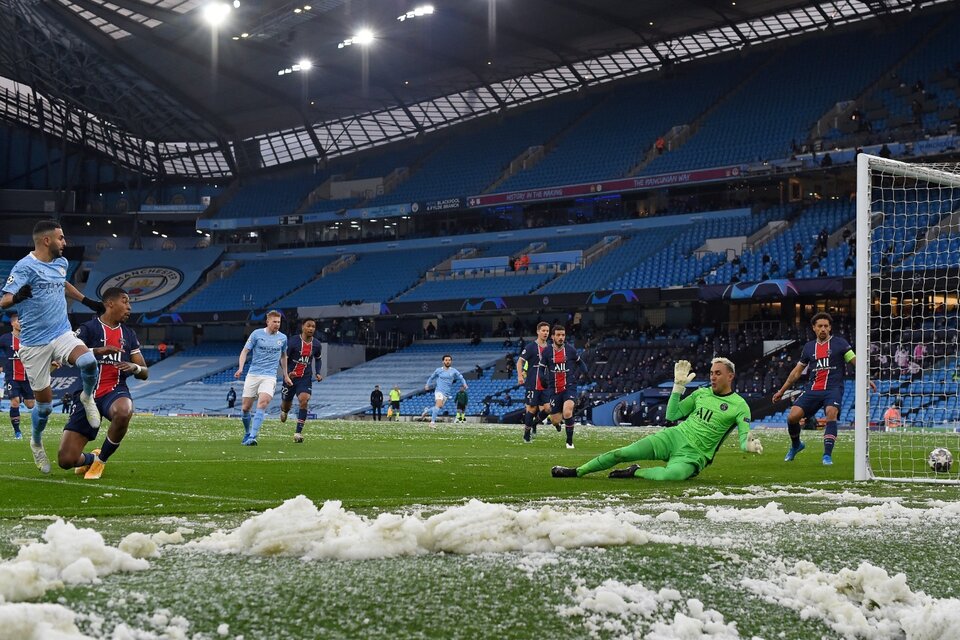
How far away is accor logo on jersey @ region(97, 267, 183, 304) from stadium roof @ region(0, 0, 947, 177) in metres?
8.35

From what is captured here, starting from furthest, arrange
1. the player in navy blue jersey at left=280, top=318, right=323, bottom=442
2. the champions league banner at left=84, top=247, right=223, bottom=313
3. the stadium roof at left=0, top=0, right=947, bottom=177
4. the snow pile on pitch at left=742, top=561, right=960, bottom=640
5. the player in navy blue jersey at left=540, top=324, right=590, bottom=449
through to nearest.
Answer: the champions league banner at left=84, top=247, right=223, bottom=313, the stadium roof at left=0, top=0, right=947, bottom=177, the player in navy blue jersey at left=540, top=324, right=590, bottom=449, the player in navy blue jersey at left=280, top=318, right=323, bottom=442, the snow pile on pitch at left=742, top=561, right=960, bottom=640

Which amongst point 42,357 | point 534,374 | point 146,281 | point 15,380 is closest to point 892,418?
point 534,374

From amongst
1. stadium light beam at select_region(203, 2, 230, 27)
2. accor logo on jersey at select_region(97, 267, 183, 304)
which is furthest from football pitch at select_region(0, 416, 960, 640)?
accor logo on jersey at select_region(97, 267, 183, 304)

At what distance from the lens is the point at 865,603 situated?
13.9 feet

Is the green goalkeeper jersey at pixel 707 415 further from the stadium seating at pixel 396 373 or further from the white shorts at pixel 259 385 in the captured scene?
the stadium seating at pixel 396 373

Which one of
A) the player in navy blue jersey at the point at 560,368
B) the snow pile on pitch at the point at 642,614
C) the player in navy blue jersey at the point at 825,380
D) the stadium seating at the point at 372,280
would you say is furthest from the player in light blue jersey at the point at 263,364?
the stadium seating at the point at 372,280

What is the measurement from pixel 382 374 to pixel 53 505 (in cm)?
4993

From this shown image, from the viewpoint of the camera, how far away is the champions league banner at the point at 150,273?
68.1 metres

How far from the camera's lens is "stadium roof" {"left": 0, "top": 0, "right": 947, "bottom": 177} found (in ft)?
165

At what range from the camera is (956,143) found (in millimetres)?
45281

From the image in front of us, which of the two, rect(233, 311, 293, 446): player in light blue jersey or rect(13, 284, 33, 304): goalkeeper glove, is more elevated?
rect(13, 284, 33, 304): goalkeeper glove

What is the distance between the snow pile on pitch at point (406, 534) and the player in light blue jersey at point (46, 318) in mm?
5072

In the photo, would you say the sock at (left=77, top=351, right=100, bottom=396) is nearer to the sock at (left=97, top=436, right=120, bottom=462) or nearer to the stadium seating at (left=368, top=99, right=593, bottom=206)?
the sock at (left=97, top=436, right=120, bottom=462)

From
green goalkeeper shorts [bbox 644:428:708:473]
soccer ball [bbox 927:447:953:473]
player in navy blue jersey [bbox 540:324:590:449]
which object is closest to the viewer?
green goalkeeper shorts [bbox 644:428:708:473]
